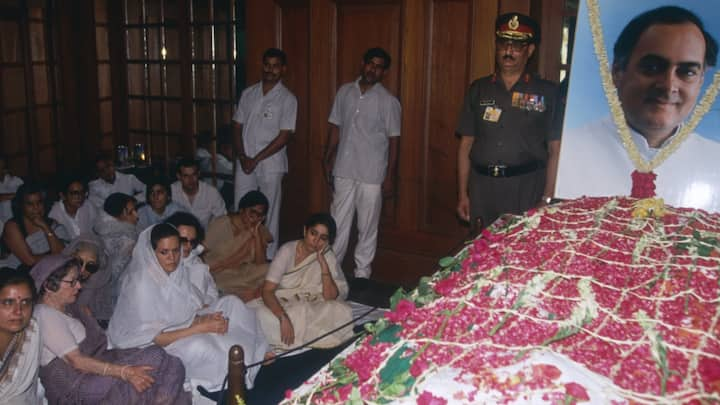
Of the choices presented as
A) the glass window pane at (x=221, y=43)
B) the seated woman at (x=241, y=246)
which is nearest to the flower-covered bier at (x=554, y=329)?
the seated woman at (x=241, y=246)

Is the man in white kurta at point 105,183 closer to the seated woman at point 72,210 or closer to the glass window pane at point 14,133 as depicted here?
the seated woman at point 72,210

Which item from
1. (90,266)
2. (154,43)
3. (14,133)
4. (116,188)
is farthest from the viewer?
(154,43)

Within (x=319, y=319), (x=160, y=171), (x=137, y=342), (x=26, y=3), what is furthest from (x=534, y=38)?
(x=26, y=3)

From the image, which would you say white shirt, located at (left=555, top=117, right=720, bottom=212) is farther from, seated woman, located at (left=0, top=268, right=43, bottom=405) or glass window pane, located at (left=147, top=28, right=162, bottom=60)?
glass window pane, located at (left=147, top=28, right=162, bottom=60)

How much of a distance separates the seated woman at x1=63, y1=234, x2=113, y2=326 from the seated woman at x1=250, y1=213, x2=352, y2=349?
0.84 meters

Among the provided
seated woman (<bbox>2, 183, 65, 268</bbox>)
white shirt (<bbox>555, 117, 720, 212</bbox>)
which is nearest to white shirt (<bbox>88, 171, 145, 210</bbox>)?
seated woman (<bbox>2, 183, 65, 268</bbox>)

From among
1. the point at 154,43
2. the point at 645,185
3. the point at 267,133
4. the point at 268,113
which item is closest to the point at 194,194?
the point at 267,133

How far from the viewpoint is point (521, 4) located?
171 inches

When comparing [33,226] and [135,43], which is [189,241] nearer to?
[33,226]

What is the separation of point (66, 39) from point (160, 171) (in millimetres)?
1599

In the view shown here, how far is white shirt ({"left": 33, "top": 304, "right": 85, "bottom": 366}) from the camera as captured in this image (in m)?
2.78

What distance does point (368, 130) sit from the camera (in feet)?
16.1

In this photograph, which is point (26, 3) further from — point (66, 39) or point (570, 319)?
point (570, 319)

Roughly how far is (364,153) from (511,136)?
4.15ft
